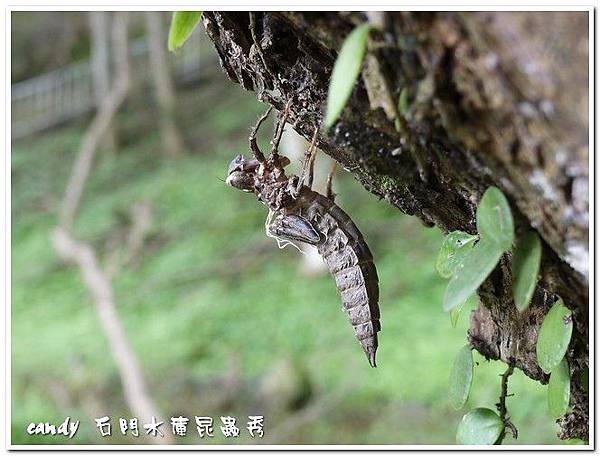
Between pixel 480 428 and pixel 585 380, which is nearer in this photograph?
pixel 585 380


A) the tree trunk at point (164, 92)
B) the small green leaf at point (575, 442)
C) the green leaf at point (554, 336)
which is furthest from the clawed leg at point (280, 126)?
the tree trunk at point (164, 92)

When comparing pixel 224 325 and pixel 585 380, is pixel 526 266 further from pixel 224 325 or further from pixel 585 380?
pixel 224 325

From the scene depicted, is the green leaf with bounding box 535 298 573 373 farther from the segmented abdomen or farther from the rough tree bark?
the segmented abdomen

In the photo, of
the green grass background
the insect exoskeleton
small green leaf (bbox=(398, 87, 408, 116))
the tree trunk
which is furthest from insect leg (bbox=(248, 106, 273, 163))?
the tree trunk

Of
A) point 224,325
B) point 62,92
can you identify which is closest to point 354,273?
point 224,325

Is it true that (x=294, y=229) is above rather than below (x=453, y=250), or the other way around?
above

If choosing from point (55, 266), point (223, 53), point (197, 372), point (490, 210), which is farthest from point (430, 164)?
point (55, 266)

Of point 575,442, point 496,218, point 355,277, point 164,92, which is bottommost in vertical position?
point 575,442
